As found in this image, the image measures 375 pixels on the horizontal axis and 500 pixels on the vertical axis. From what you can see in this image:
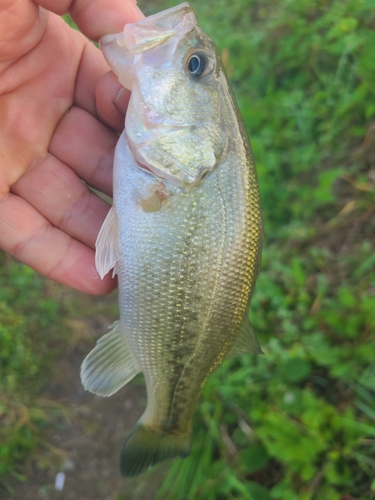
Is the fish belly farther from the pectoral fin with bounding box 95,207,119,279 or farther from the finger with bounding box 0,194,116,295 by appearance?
the finger with bounding box 0,194,116,295

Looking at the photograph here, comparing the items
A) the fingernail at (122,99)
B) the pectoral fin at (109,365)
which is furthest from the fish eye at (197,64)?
the pectoral fin at (109,365)

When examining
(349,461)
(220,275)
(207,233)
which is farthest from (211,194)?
(349,461)

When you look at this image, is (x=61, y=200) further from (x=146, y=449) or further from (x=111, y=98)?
(x=146, y=449)

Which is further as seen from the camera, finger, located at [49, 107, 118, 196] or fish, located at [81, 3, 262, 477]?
finger, located at [49, 107, 118, 196]

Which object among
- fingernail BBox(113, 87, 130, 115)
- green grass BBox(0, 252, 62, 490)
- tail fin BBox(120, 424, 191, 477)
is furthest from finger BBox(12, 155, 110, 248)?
A: green grass BBox(0, 252, 62, 490)

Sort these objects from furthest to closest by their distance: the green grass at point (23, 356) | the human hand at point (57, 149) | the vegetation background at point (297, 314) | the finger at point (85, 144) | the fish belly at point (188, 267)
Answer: the green grass at point (23, 356), the vegetation background at point (297, 314), the finger at point (85, 144), the human hand at point (57, 149), the fish belly at point (188, 267)

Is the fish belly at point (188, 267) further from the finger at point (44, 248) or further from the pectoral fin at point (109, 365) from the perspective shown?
the finger at point (44, 248)
